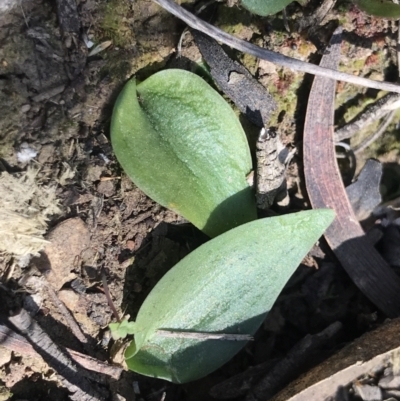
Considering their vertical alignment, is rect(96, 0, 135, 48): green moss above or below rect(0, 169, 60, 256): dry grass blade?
above

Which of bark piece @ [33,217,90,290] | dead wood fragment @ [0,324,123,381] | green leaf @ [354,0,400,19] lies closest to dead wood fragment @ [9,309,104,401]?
dead wood fragment @ [0,324,123,381]

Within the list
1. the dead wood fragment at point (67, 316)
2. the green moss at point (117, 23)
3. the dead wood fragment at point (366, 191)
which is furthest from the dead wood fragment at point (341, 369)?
the green moss at point (117, 23)

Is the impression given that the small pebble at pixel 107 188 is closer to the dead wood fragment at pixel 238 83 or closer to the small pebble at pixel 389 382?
the dead wood fragment at pixel 238 83

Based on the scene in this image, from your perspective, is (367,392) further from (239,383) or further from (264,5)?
(264,5)

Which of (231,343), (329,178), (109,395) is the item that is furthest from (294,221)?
(109,395)

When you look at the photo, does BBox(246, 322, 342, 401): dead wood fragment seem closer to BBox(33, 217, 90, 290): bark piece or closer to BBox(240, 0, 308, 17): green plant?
BBox(33, 217, 90, 290): bark piece

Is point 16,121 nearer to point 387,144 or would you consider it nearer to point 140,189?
point 140,189

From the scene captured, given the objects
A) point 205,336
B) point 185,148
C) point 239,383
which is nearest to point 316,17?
point 185,148
